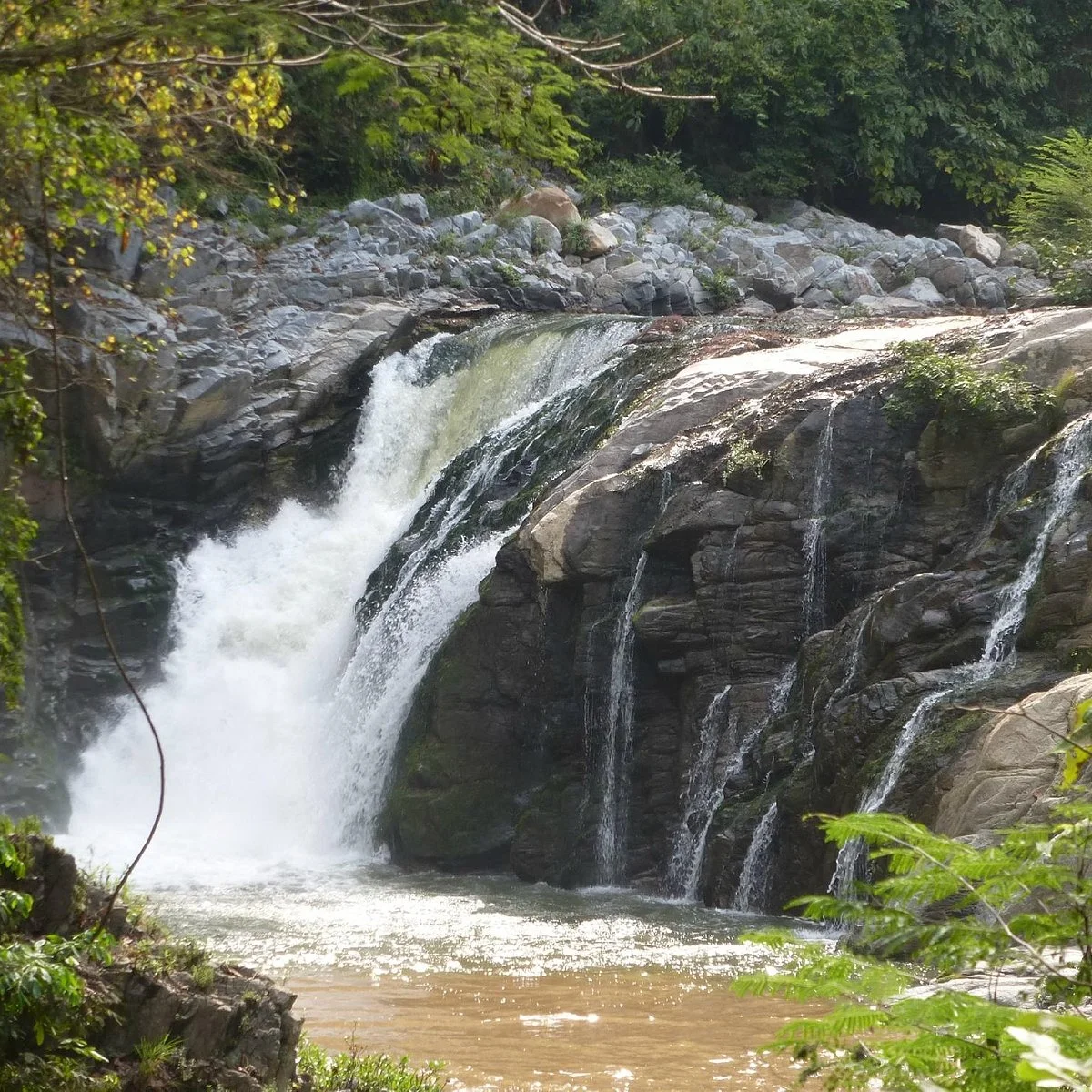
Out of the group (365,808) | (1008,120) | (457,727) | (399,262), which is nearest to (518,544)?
(457,727)

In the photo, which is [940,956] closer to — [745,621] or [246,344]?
[745,621]

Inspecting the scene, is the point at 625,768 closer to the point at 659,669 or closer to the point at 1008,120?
the point at 659,669

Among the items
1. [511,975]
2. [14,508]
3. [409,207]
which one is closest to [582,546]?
[511,975]

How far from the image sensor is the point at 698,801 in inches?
516

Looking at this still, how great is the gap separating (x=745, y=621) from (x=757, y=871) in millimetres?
2504

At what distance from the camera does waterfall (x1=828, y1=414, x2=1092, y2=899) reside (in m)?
10.3

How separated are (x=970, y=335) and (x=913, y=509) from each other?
2.19 metres

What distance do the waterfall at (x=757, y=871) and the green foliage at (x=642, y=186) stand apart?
64.2 ft

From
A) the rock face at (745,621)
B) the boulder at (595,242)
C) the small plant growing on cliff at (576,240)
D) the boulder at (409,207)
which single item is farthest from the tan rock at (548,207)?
the rock face at (745,621)

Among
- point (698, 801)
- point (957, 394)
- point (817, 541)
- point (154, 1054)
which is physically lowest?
point (698, 801)

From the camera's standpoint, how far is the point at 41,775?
55.7 feet

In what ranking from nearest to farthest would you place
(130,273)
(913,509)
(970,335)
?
(913,509)
(970,335)
(130,273)

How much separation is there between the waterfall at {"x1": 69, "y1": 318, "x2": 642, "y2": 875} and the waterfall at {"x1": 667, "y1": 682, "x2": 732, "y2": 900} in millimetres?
3552

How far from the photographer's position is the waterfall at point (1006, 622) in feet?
33.9
